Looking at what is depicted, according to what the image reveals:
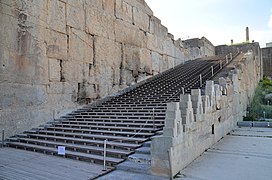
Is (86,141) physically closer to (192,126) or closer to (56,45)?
(192,126)

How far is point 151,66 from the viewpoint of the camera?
54.0 feet

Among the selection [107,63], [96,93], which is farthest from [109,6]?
[96,93]

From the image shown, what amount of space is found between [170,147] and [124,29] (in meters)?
10.5

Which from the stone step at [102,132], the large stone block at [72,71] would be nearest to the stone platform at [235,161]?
the stone step at [102,132]

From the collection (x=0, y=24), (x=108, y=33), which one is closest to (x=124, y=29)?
(x=108, y=33)

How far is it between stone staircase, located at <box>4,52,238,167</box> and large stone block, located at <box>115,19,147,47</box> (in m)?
3.78

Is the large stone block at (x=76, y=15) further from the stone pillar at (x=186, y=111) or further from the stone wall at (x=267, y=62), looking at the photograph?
the stone wall at (x=267, y=62)

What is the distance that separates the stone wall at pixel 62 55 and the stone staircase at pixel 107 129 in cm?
72

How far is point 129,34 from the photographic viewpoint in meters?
14.7

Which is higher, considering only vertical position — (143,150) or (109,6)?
(109,6)

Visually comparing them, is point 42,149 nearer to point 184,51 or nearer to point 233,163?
point 233,163

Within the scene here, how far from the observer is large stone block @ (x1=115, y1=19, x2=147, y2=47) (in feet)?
45.2

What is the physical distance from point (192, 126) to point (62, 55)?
668cm

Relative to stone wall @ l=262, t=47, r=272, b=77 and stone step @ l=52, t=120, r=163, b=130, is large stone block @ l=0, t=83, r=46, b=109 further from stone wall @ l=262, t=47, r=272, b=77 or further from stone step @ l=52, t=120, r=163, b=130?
stone wall @ l=262, t=47, r=272, b=77
